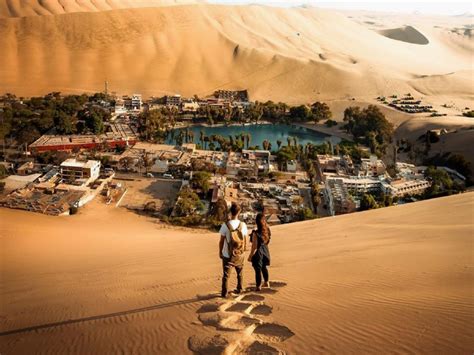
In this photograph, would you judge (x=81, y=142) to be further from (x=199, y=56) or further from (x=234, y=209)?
(x=199, y=56)

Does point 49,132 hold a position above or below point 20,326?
above

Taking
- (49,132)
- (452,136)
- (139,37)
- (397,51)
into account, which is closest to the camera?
(452,136)

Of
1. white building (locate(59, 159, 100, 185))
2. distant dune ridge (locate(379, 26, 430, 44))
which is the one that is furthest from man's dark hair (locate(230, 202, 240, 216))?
distant dune ridge (locate(379, 26, 430, 44))

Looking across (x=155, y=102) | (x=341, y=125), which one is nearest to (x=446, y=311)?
(x=341, y=125)

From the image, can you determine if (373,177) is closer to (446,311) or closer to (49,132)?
(446,311)

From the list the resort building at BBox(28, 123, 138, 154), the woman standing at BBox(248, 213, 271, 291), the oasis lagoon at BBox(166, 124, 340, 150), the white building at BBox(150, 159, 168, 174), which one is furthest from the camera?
the oasis lagoon at BBox(166, 124, 340, 150)

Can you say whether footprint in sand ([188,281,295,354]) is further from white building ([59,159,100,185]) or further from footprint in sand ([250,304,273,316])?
white building ([59,159,100,185])


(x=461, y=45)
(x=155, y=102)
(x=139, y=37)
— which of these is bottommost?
(x=155, y=102)
